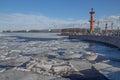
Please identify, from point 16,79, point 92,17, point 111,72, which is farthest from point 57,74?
point 92,17

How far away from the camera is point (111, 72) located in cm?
1067

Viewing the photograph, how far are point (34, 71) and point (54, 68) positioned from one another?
3.95 feet

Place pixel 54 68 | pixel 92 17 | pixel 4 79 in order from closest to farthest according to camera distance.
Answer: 1. pixel 4 79
2. pixel 54 68
3. pixel 92 17

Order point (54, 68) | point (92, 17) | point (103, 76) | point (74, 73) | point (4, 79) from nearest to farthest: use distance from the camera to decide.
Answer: point (4, 79) < point (103, 76) < point (74, 73) < point (54, 68) < point (92, 17)

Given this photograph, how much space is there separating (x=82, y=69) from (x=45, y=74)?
2426 millimetres

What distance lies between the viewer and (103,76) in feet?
32.2

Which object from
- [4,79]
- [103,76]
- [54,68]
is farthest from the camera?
[54,68]

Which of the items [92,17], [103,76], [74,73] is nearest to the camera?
[103,76]

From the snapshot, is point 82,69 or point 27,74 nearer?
point 27,74

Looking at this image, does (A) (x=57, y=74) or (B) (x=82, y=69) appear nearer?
(A) (x=57, y=74)

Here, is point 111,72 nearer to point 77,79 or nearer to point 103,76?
point 103,76

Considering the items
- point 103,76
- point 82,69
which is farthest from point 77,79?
point 82,69

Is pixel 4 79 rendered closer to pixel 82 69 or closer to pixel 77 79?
pixel 77 79

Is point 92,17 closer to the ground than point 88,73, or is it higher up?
higher up
